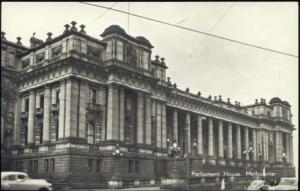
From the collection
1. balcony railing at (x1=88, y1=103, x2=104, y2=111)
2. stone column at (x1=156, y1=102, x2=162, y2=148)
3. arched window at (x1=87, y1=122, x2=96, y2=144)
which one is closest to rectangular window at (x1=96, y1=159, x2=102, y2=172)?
arched window at (x1=87, y1=122, x2=96, y2=144)

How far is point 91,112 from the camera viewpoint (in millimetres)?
58906

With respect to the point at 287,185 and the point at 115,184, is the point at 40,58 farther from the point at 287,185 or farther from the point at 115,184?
the point at 287,185

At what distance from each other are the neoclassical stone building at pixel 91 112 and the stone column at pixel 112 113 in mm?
127

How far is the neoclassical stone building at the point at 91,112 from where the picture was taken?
55719 mm

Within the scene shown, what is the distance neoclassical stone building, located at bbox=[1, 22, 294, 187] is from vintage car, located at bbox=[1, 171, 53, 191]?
21.6 m

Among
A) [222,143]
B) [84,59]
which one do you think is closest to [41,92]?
[84,59]

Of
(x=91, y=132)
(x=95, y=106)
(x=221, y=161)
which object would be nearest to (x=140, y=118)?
(x=95, y=106)

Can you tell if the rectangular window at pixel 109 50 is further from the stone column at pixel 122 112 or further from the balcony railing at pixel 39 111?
the balcony railing at pixel 39 111

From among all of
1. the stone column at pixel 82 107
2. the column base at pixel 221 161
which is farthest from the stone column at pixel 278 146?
the stone column at pixel 82 107

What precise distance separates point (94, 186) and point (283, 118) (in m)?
70.1

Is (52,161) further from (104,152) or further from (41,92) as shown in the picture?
(41,92)

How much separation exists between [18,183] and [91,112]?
28842 millimetres

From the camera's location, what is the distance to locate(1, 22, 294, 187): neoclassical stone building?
5572 cm

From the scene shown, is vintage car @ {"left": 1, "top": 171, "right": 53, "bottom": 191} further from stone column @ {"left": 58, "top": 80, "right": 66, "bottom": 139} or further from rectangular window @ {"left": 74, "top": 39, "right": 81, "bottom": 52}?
rectangular window @ {"left": 74, "top": 39, "right": 81, "bottom": 52}
